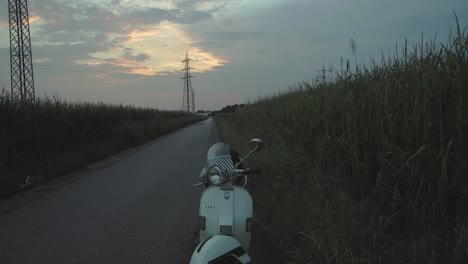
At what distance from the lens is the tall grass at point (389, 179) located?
3381 millimetres

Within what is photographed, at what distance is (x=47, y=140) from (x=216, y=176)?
9938mm

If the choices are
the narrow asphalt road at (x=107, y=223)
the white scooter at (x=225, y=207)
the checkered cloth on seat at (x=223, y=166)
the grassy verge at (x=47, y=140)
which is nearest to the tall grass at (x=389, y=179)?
the white scooter at (x=225, y=207)

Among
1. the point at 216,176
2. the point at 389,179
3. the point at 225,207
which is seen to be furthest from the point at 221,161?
the point at 389,179

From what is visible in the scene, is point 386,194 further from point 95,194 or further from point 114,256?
point 95,194

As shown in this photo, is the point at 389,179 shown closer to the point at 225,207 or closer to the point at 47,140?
the point at 225,207

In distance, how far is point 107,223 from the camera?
18.5ft

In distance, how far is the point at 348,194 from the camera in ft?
15.5

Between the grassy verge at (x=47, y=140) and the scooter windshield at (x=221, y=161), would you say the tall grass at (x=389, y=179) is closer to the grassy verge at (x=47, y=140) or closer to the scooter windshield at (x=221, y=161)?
the scooter windshield at (x=221, y=161)

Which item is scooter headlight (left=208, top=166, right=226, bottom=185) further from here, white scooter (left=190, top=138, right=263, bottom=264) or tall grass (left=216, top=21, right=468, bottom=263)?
tall grass (left=216, top=21, right=468, bottom=263)

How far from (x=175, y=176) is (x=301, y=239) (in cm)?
600

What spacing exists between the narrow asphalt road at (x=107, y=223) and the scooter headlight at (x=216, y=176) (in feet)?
3.96

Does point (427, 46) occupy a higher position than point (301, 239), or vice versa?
Answer: point (427, 46)

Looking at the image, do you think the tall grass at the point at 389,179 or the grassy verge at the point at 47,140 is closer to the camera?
the tall grass at the point at 389,179

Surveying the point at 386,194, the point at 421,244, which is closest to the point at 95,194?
the point at 386,194
